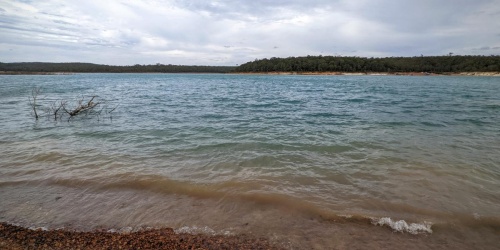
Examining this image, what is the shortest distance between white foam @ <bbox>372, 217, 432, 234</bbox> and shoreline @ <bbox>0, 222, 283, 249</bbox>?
2256 millimetres

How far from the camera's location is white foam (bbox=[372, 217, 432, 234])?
4.86 meters

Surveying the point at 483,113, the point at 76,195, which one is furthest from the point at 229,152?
the point at 483,113

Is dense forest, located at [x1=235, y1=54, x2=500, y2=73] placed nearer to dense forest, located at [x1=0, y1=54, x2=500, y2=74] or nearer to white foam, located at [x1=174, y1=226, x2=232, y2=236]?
dense forest, located at [x1=0, y1=54, x2=500, y2=74]

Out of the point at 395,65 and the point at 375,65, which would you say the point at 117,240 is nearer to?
the point at 375,65

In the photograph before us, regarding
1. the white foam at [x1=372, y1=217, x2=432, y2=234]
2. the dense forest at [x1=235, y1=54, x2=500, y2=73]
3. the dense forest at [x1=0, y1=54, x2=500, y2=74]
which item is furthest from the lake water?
the dense forest at [x1=235, y1=54, x2=500, y2=73]

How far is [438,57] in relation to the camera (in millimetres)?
138250

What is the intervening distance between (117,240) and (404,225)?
4970 millimetres

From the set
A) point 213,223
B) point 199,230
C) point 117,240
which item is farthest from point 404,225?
point 117,240

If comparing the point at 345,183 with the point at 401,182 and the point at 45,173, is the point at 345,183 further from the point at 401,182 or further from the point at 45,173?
the point at 45,173

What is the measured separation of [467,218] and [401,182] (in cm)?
174

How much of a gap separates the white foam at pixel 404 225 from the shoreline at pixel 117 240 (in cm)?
226

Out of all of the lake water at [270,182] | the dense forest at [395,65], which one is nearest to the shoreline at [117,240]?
the lake water at [270,182]

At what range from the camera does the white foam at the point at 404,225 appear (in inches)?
191

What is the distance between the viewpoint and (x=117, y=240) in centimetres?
427
